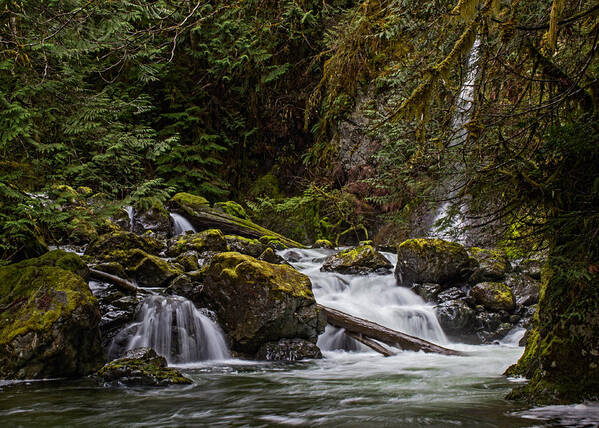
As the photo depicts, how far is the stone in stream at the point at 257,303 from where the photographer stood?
6.03 meters

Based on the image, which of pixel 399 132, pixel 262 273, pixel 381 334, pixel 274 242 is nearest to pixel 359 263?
pixel 274 242

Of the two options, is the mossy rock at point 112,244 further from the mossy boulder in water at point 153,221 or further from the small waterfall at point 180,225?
the small waterfall at point 180,225

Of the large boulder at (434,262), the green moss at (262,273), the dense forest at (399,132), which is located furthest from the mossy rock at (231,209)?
the green moss at (262,273)

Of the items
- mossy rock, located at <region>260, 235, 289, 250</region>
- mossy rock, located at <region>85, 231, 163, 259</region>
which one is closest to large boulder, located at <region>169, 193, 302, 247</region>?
mossy rock, located at <region>260, 235, 289, 250</region>

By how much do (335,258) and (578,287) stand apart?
8.05 m

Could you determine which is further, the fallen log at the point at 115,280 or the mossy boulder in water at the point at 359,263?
the mossy boulder in water at the point at 359,263

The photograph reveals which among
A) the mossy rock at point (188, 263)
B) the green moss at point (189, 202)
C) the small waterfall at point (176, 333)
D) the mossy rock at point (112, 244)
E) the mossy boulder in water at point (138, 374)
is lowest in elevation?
the mossy boulder in water at point (138, 374)

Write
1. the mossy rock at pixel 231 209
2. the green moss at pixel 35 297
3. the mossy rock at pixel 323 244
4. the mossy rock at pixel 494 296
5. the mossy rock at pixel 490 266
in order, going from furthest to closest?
the mossy rock at pixel 231 209
the mossy rock at pixel 323 244
the mossy rock at pixel 490 266
the mossy rock at pixel 494 296
the green moss at pixel 35 297

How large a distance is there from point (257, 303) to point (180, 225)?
7.34 m

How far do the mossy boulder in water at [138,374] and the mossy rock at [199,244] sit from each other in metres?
→ 4.81

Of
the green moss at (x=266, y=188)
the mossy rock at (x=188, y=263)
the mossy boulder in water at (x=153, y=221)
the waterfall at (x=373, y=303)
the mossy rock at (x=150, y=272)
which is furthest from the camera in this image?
the green moss at (x=266, y=188)

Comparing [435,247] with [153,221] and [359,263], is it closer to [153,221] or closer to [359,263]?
[359,263]

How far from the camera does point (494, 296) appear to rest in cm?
793

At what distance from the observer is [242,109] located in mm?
19016
